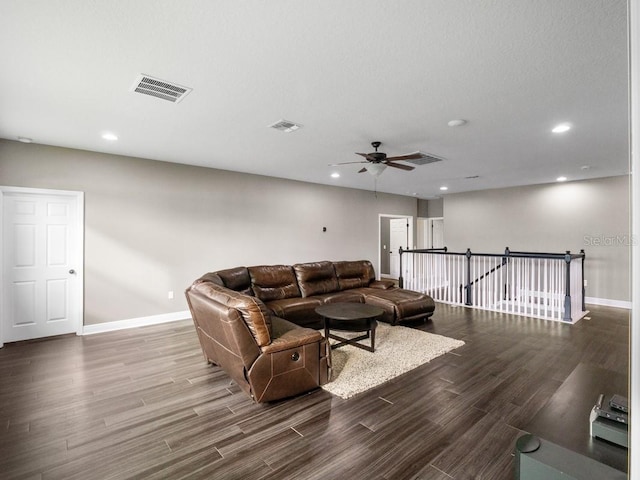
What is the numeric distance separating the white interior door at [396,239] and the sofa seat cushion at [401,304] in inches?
198

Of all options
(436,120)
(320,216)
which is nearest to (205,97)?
(436,120)

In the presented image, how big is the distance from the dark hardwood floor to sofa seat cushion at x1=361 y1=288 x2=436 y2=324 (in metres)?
1.09

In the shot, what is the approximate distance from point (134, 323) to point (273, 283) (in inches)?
90.0

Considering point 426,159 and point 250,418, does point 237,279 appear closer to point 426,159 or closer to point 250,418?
point 250,418

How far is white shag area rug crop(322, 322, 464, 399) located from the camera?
10.5 feet

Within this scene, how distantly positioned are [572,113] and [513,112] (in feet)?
2.01

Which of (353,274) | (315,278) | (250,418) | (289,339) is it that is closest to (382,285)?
(353,274)

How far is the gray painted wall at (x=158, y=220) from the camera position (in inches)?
186

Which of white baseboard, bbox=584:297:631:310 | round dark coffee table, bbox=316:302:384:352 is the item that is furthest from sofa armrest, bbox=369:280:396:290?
white baseboard, bbox=584:297:631:310

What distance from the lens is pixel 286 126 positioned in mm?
3850

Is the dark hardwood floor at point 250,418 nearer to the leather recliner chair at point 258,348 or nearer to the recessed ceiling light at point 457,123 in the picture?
the leather recliner chair at point 258,348

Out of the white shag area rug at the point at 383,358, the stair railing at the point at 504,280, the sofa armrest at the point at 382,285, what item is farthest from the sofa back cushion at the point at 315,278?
the stair railing at the point at 504,280

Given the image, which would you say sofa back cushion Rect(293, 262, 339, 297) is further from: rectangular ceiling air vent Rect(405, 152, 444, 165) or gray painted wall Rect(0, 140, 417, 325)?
rectangular ceiling air vent Rect(405, 152, 444, 165)

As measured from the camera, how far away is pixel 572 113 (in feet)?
11.0
